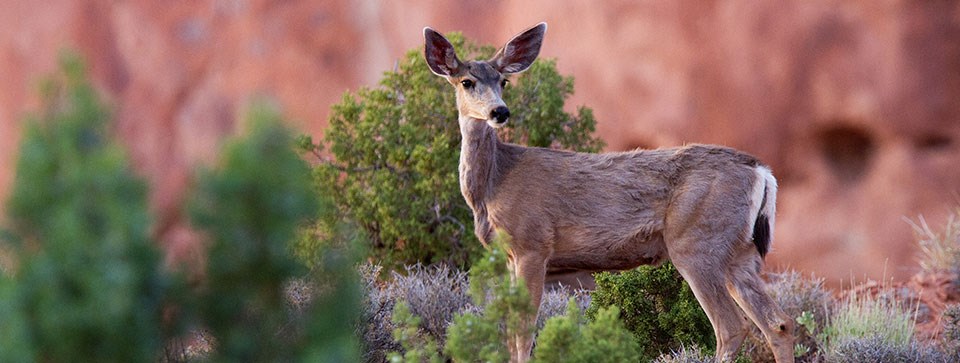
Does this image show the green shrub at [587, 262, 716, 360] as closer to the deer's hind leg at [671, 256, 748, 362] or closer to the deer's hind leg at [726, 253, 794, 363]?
the deer's hind leg at [671, 256, 748, 362]

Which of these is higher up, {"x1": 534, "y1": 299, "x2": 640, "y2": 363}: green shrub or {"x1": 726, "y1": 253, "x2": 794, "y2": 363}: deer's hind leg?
{"x1": 534, "y1": 299, "x2": 640, "y2": 363}: green shrub

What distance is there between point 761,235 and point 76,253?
15.3ft

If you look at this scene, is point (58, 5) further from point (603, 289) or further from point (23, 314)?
point (23, 314)

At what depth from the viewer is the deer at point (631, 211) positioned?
6473 mm

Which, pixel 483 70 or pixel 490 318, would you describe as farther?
pixel 483 70

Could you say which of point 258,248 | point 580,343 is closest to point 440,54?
point 580,343

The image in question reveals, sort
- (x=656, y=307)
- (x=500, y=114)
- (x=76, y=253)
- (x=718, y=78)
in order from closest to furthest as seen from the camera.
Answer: (x=76, y=253) < (x=500, y=114) < (x=656, y=307) < (x=718, y=78)

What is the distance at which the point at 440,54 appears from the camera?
6953 mm

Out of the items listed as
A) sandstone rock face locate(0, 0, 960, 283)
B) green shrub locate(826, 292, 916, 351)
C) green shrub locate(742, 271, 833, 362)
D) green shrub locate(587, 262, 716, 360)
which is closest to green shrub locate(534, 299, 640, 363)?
green shrub locate(587, 262, 716, 360)

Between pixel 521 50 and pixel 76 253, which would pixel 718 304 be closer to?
pixel 521 50

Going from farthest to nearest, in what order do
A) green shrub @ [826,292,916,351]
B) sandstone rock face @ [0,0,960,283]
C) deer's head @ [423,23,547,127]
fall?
sandstone rock face @ [0,0,960,283] < green shrub @ [826,292,916,351] < deer's head @ [423,23,547,127]

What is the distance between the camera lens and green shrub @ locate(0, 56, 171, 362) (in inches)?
107

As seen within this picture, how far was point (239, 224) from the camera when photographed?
2807 mm

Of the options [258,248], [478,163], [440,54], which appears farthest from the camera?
[440,54]
